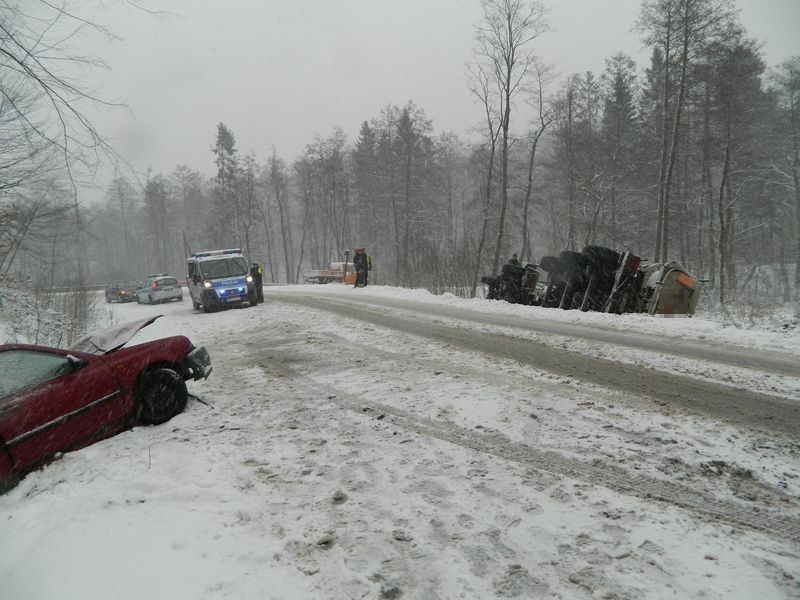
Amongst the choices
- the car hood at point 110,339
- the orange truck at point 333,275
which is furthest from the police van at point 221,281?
the orange truck at point 333,275

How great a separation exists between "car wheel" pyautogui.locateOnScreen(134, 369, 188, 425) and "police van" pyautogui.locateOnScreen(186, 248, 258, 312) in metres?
12.3

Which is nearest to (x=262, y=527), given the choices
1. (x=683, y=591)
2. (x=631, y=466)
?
(x=683, y=591)

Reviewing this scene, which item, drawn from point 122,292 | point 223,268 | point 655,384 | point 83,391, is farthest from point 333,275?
point 655,384

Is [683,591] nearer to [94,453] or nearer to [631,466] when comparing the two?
[631,466]

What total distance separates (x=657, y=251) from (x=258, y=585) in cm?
2275

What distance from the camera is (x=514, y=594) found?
8.23 ft

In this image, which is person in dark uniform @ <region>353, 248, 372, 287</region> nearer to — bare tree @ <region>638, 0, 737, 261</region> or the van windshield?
the van windshield

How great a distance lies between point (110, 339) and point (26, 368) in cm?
144

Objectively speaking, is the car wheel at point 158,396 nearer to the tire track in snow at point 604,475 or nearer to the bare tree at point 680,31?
the tire track in snow at point 604,475

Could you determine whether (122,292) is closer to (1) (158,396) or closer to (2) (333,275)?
(2) (333,275)

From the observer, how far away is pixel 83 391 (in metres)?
4.88

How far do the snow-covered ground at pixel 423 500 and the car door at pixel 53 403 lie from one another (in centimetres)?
26

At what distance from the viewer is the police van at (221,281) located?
57.5ft

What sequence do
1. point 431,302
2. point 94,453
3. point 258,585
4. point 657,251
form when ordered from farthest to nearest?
1. point 657,251
2. point 431,302
3. point 94,453
4. point 258,585
